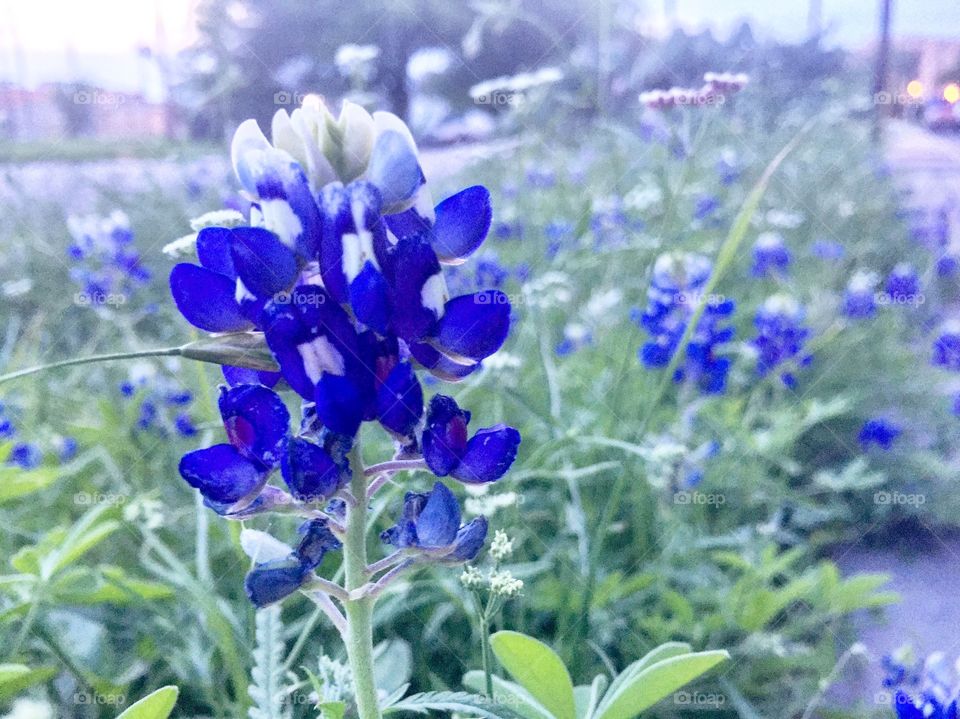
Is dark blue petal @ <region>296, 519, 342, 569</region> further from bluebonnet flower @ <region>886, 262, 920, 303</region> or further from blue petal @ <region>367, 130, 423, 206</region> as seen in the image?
bluebonnet flower @ <region>886, 262, 920, 303</region>

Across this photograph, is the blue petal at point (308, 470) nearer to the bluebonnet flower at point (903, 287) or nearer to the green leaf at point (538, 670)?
the green leaf at point (538, 670)

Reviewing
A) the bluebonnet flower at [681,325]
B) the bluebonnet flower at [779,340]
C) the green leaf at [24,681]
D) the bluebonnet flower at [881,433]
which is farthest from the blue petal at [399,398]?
the bluebonnet flower at [881,433]

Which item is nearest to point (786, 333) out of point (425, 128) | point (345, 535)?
A: point (345, 535)

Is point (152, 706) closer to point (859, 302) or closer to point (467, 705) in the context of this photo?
point (467, 705)

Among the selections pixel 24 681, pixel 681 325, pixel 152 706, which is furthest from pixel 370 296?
pixel 681 325

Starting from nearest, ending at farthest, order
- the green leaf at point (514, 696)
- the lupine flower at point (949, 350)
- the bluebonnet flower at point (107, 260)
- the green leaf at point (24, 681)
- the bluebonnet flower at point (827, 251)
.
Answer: the green leaf at point (514, 696) → the green leaf at point (24, 681) → the lupine flower at point (949, 350) → the bluebonnet flower at point (107, 260) → the bluebonnet flower at point (827, 251)

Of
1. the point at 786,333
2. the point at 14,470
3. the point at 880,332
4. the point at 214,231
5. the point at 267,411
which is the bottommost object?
the point at 880,332

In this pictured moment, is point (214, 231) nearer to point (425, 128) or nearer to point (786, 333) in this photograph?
point (786, 333)
